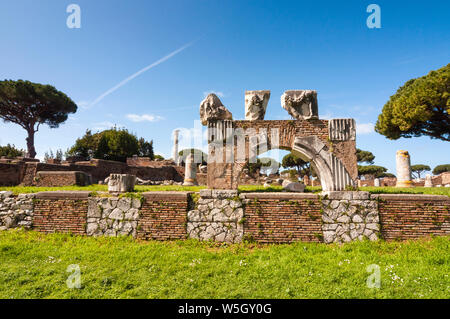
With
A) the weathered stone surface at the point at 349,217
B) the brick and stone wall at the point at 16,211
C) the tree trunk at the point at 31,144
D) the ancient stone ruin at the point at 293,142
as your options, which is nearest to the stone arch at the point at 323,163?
the ancient stone ruin at the point at 293,142

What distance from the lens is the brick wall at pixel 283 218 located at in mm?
5523

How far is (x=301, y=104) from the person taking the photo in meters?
6.27

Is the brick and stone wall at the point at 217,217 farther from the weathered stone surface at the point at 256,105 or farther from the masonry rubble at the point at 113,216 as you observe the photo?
the weathered stone surface at the point at 256,105

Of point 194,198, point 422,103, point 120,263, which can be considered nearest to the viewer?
point 120,263

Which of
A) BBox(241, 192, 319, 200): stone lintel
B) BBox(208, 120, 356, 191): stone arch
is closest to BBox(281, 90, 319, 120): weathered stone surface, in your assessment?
BBox(208, 120, 356, 191): stone arch

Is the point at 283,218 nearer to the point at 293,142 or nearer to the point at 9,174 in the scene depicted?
the point at 293,142

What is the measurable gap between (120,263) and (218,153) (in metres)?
3.40

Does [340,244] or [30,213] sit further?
[30,213]

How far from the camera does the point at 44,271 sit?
14.2ft

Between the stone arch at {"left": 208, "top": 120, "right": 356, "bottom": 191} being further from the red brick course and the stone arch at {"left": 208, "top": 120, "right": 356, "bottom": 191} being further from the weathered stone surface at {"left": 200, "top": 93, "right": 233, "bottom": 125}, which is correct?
the red brick course

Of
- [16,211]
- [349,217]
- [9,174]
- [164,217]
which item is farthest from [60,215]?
[9,174]

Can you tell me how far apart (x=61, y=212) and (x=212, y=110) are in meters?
5.05
